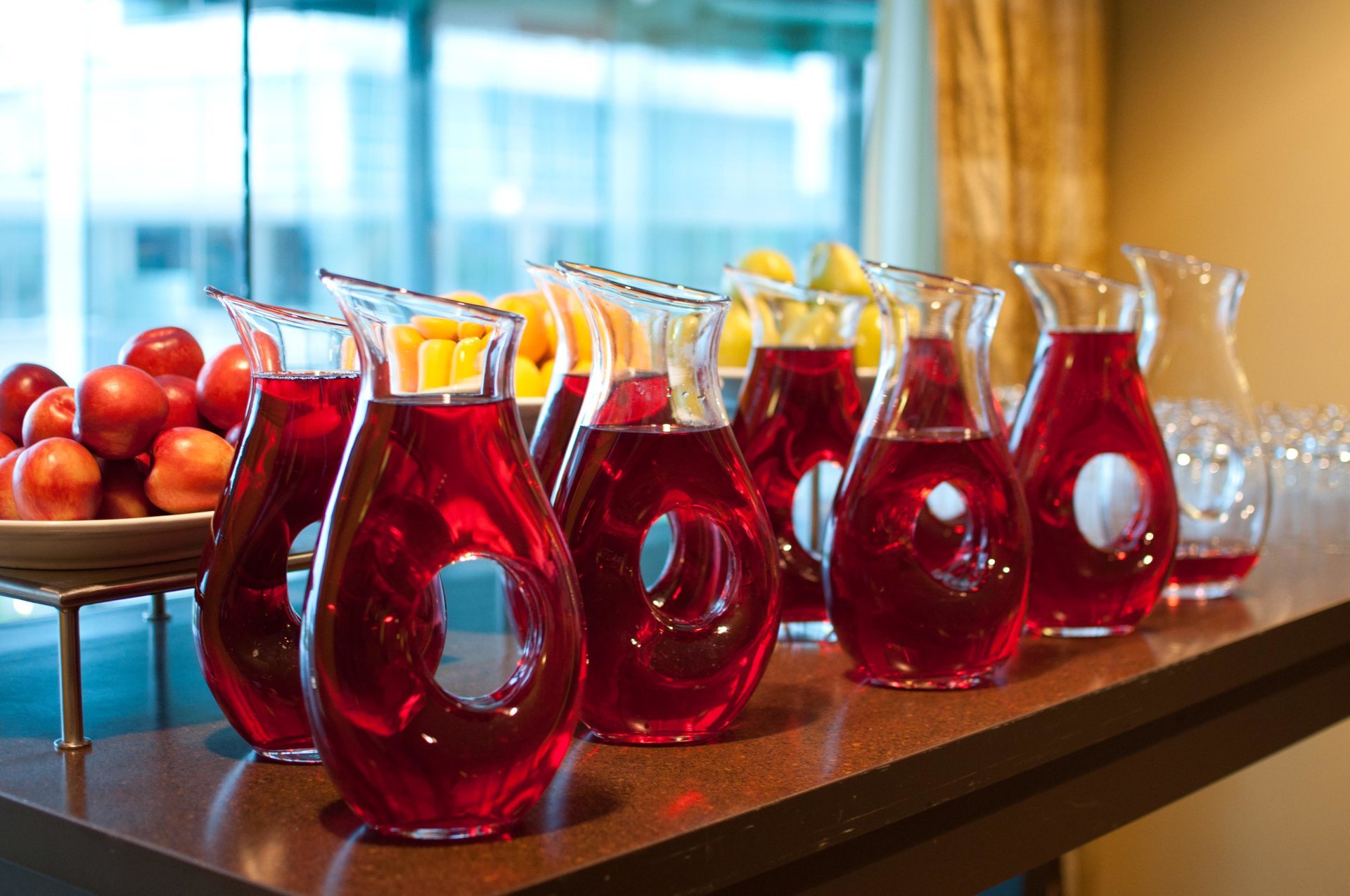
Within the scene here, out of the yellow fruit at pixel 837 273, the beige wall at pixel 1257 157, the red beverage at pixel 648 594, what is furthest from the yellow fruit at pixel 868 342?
the beige wall at pixel 1257 157

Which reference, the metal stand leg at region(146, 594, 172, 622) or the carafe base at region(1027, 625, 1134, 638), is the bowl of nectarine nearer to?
the metal stand leg at region(146, 594, 172, 622)

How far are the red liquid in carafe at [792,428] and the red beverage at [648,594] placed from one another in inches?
7.8

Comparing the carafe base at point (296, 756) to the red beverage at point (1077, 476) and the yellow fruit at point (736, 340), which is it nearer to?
the red beverage at point (1077, 476)

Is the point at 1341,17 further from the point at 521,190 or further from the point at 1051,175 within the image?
the point at 521,190

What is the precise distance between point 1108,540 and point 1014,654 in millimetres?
196

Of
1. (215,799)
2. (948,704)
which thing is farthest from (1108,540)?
(215,799)

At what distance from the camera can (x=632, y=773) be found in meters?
0.63

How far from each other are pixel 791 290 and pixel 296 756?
0.43 metres

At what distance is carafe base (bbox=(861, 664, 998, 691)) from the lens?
782mm

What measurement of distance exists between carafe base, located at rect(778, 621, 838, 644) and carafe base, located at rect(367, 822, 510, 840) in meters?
0.40

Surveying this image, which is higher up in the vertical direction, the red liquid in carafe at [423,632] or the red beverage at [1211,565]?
the red liquid in carafe at [423,632]

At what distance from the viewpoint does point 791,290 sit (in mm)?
883

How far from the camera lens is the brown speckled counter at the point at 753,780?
528 millimetres

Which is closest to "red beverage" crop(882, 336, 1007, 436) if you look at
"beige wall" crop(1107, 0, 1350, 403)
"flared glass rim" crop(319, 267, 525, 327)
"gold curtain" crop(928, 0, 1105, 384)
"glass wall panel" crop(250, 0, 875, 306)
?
"flared glass rim" crop(319, 267, 525, 327)
